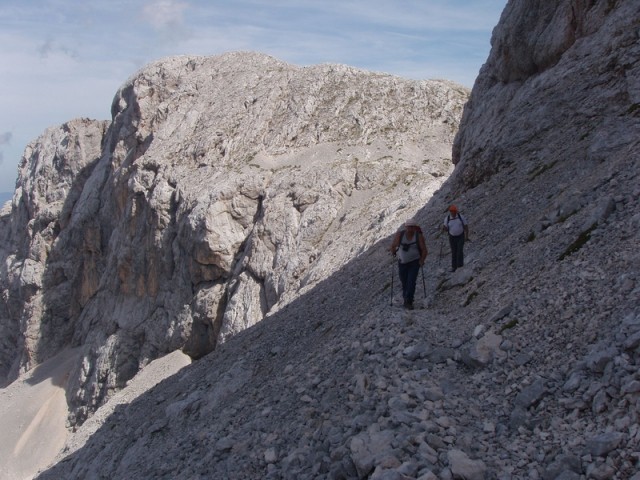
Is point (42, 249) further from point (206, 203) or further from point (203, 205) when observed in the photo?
point (206, 203)

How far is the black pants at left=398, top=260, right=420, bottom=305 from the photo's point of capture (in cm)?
1339

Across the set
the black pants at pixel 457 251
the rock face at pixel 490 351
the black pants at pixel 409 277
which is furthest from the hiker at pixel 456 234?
the black pants at pixel 409 277

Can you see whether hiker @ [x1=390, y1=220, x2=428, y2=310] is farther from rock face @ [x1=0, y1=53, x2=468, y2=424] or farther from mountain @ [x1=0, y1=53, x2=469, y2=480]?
mountain @ [x1=0, y1=53, x2=469, y2=480]

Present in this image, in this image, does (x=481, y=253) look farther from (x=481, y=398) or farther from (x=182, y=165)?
(x=182, y=165)

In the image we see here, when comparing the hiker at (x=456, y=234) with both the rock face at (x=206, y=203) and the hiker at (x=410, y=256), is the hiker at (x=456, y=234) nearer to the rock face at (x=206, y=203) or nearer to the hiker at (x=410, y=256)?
the hiker at (x=410, y=256)

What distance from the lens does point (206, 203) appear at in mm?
47250

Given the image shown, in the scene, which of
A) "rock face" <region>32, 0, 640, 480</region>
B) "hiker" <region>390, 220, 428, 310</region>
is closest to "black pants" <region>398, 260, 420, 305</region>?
"hiker" <region>390, 220, 428, 310</region>

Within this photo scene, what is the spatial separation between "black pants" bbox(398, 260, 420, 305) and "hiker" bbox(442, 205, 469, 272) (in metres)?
2.28

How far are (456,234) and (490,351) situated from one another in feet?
20.3

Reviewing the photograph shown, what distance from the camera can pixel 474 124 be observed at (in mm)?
27594

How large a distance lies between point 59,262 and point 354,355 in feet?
211

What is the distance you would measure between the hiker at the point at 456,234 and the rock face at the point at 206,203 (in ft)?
56.1

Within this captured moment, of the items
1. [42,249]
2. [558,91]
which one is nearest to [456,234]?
[558,91]

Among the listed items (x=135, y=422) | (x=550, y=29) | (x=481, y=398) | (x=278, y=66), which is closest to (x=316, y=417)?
(x=481, y=398)
